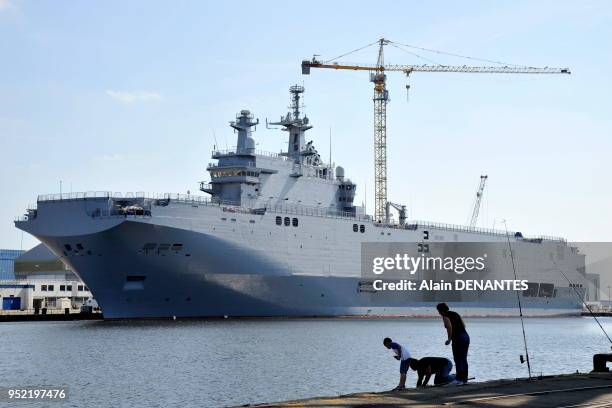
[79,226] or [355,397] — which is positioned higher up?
[79,226]

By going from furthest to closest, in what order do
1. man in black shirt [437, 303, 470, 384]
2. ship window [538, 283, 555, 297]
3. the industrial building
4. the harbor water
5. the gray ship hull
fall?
1. ship window [538, 283, 555, 297]
2. the industrial building
3. the gray ship hull
4. the harbor water
5. man in black shirt [437, 303, 470, 384]

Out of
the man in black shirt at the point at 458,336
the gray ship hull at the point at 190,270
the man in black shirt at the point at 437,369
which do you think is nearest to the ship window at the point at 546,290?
the gray ship hull at the point at 190,270

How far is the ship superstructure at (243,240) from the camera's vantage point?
6031 centimetres

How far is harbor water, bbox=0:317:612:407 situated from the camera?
28.2 m

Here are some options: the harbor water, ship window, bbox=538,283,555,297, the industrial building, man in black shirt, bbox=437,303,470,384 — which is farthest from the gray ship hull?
man in black shirt, bbox=437,303,470,384

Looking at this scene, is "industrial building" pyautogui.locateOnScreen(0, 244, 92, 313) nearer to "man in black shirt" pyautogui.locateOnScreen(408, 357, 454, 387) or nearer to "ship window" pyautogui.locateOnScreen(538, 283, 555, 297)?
"ship window" pyautogui.locateOnScreen(538, 283, 555, 297)

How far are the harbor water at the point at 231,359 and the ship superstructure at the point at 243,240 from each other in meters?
3.57

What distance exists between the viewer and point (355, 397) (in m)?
18.6

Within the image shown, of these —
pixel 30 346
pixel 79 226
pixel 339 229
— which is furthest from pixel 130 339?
pixel 339 229

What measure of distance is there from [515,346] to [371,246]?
29888 millimetres

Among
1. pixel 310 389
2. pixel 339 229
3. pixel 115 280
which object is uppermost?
pixel 339 229

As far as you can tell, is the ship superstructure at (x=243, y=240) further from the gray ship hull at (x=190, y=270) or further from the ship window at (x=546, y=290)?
the ship window at (x=546, y=290)

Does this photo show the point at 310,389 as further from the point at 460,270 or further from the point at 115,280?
the point at 460,270

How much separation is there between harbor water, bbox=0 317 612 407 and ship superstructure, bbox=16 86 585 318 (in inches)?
140
